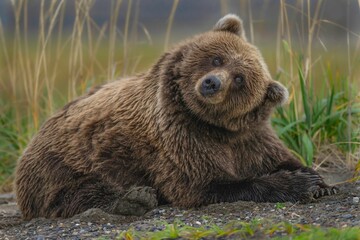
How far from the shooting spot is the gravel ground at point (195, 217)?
5.73m

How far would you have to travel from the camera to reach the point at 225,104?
6.58m

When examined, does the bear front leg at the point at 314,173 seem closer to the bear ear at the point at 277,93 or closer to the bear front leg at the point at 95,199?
the bear ear at the point at 277,93

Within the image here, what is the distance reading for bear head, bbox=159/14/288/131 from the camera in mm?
6555

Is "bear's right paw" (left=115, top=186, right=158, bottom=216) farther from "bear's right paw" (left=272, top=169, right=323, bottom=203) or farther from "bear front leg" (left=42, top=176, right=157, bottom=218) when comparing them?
"bear's right paw" (left=272, top=169, right=323, bottom=203)

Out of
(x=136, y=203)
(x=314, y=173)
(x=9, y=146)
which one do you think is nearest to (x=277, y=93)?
(x=314, y=173)

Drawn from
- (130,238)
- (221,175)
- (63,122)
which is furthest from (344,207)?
(63,122)

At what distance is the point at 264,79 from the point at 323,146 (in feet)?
5.17

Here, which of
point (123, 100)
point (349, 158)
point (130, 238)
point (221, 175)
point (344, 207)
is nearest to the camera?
point (130, 238)

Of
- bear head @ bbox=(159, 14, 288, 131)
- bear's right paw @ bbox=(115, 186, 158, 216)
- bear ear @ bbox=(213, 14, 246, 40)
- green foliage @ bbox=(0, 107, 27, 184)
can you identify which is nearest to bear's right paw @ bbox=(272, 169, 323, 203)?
bear head @ bbox=(159, 14, 288, 131)

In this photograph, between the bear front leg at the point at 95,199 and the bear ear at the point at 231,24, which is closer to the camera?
the bear front leg at the point at 95,199

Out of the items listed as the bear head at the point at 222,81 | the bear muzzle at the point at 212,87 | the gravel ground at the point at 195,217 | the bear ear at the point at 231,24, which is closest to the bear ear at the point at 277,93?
the bear head at the point at 222,81

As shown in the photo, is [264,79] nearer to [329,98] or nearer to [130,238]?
[329,98]

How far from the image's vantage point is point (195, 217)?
240 inches

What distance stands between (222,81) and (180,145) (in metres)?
0.62
